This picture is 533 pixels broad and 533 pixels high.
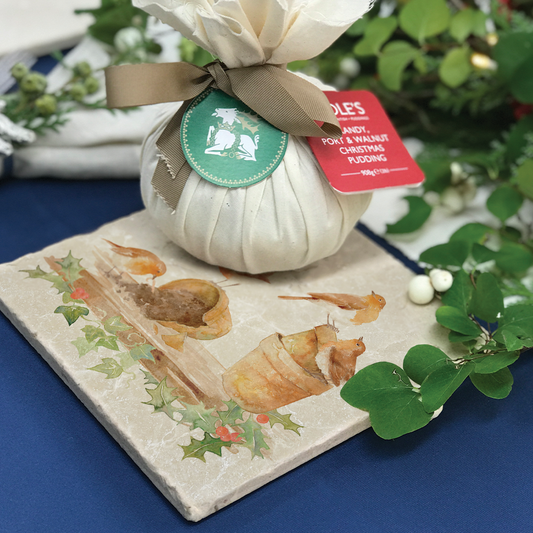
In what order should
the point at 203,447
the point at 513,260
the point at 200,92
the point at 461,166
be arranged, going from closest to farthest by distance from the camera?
the point at 203,447
the point at 200,92
the point at 513,260
the point at 461,166

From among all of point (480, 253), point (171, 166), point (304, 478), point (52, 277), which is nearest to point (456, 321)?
point (480, 253)

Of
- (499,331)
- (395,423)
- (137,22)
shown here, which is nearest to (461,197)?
(499,331)

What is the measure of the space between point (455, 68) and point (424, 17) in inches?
3.7

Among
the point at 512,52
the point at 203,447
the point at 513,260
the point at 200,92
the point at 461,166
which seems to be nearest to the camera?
the point at 203,447

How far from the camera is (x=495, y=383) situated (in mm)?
612

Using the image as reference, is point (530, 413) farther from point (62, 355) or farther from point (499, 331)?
point (62, 355)

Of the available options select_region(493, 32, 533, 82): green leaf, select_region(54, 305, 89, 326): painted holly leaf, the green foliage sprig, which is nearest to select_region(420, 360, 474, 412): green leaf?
the green foliage sprig

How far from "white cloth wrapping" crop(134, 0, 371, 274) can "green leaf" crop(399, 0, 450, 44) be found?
283 millimetres

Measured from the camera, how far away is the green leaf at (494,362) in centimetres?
59

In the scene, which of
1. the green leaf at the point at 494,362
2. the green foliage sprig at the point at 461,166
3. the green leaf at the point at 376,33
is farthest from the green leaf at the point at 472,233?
the green leaf at the point at 376,33

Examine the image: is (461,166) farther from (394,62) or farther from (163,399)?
(163,399)

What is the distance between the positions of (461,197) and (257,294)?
390mm

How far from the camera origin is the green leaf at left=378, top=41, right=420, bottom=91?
93cm

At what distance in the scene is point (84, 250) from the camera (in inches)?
29.4
